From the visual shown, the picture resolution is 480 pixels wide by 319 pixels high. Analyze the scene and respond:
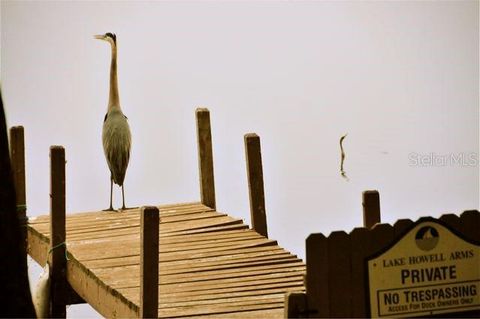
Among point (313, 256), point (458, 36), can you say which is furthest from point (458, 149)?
point (313, 256)

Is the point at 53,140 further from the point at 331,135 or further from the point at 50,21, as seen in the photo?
the point at 331,135

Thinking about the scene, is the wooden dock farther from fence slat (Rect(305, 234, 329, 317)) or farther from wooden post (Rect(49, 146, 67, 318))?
fence slat (Rect(305, 234, 329, 317))

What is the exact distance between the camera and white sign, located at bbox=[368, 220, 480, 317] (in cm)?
385

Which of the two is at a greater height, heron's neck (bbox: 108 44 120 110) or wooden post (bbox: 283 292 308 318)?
heron's neck (bbox: 108 44 120 110)

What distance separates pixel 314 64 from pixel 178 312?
9.35m

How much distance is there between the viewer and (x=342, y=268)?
150 inches

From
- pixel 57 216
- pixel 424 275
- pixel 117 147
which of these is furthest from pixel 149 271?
pixel 117 147

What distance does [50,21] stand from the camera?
14.3m

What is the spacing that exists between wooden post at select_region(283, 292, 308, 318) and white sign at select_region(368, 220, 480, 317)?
0.83 feet

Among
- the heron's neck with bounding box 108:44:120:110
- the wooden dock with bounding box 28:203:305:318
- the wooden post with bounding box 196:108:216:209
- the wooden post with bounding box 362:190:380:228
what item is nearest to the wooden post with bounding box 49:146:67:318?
the wooden dock with bounding box 28:203:305:318

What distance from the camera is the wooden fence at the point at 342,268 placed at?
12.3ft

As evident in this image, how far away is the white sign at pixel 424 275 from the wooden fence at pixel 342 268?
0.03 m

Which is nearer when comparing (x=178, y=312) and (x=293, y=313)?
(x=293, y=313)

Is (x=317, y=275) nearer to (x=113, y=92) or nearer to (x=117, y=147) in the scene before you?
(x=117, y=147)
